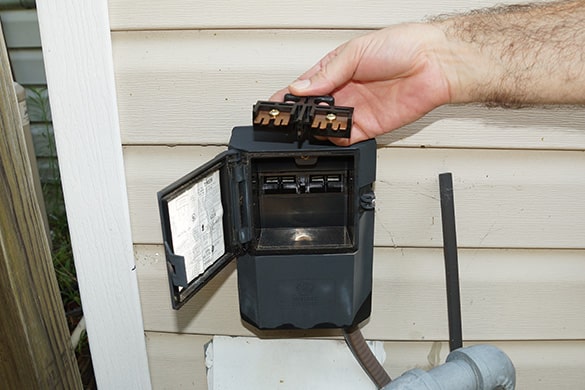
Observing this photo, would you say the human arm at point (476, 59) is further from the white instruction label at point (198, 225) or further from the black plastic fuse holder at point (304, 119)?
the white instruction label at point (198, 225)

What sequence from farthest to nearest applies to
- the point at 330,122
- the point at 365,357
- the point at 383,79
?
1. the point at 365,357
2. the point at 383,79
3. the point at 330,122

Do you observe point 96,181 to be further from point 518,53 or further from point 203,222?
point 518,53

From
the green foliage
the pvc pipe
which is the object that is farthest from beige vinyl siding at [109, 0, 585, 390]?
the green foliage

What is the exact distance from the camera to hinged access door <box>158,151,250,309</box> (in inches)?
32.8

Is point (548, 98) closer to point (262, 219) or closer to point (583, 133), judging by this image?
point (583, 133)

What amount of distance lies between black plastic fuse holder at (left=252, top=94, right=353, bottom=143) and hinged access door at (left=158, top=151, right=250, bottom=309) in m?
0.07

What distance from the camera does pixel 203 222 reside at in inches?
35.6

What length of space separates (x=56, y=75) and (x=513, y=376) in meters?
0.90

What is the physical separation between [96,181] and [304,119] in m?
0.41

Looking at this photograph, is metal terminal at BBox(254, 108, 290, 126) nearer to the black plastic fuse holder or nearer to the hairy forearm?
the black plastic fuse holder

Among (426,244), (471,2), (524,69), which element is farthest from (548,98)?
(426,244)

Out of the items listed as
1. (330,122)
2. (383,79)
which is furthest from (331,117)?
(383,79)

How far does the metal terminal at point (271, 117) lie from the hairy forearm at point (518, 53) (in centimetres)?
28

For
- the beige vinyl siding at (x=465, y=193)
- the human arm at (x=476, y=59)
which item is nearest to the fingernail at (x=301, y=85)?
the human arm at (x=476, y=59)
